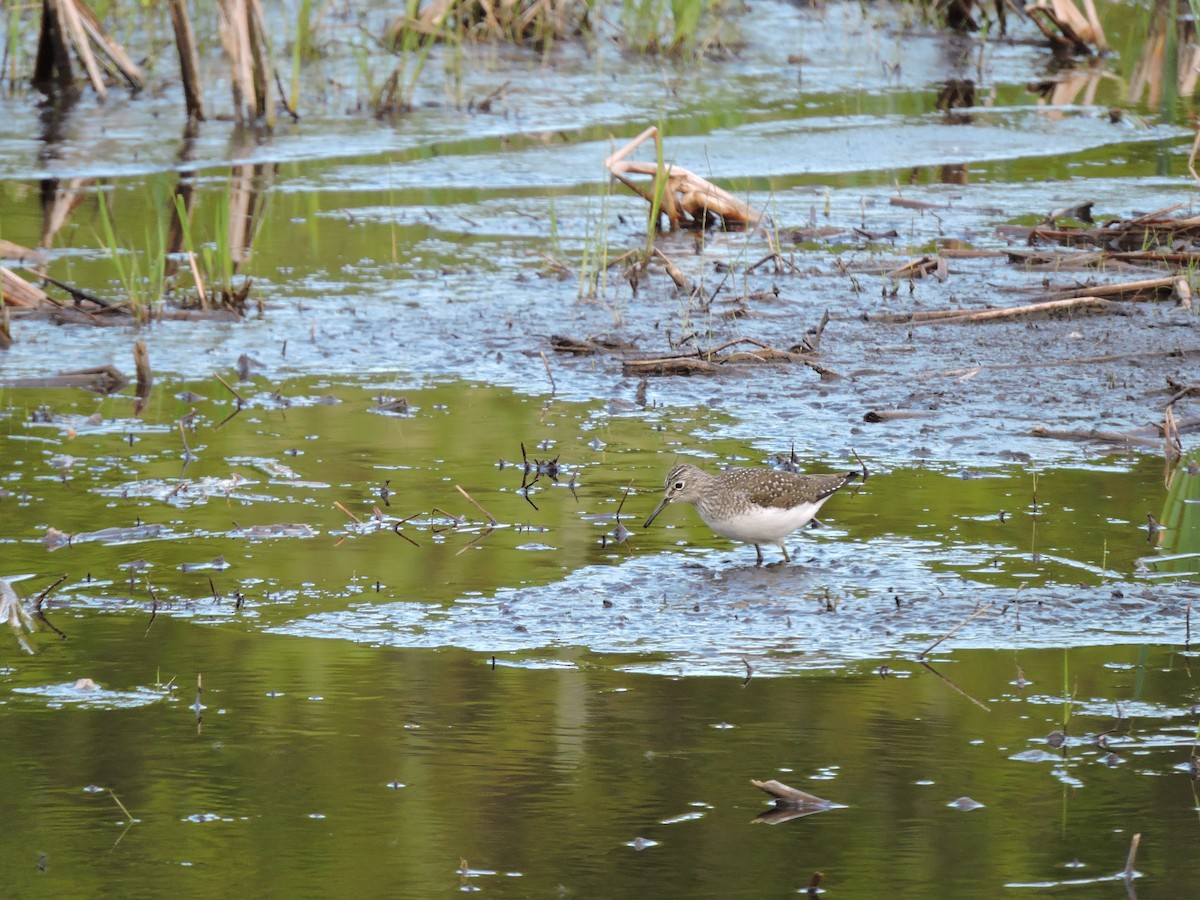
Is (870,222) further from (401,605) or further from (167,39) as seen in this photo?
(167,39)

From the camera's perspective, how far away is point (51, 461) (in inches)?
293

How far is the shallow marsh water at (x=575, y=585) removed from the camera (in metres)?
4.28

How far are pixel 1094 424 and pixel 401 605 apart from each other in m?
3.59

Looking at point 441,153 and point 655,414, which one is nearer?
point 655,414

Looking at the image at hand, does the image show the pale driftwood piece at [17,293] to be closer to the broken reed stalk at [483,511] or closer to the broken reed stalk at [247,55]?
the broken reed stalk at [483,511]

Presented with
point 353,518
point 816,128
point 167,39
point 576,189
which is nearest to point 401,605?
point 353,518

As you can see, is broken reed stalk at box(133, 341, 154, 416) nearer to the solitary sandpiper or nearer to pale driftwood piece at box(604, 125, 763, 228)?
the solitary sandpiper

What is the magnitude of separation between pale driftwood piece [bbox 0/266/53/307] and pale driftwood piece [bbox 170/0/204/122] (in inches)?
167

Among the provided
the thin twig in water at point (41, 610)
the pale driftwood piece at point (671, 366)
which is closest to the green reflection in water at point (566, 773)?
the thin twig in water at point (41, 610)

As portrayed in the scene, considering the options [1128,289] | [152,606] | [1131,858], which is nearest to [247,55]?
[1128,289]

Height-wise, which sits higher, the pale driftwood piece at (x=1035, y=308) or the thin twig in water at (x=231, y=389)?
the pale driftwood piece at (x=1035, y=308)

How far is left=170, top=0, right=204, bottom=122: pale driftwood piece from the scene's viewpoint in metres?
13.3

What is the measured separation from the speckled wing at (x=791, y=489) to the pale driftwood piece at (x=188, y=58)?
854 cm

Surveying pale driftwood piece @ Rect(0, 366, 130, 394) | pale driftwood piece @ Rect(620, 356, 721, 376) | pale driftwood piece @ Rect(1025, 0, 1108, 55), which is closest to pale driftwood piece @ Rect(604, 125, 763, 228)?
pale driftwood piece @ Rect(620, 356, 721, 376)
